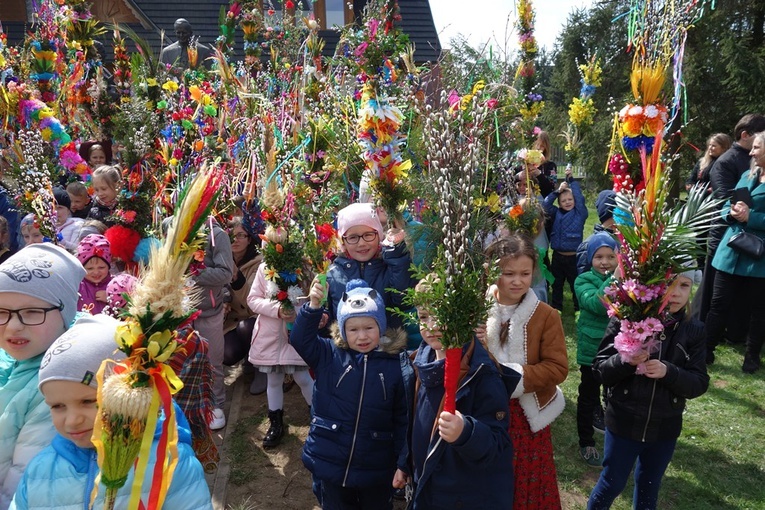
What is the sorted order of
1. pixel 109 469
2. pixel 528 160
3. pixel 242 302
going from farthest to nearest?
pixel 242 302, pixel 528 160, pixel 109 469

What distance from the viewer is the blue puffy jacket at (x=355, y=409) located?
284 cm

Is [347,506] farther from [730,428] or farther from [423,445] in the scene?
[730,428]

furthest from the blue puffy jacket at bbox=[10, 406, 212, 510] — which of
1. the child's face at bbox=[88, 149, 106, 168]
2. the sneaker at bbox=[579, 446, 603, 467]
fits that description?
the child's face at bbox=[88, 149, 106, 168]

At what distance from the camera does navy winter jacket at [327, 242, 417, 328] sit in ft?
11.1

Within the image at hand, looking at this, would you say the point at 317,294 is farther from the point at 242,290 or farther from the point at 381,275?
the point at 242,290

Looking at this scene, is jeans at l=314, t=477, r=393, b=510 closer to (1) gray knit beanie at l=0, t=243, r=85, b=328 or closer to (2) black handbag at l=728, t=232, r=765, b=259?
(1) gray knit beanie at l=0, t=243, r=85, b=328

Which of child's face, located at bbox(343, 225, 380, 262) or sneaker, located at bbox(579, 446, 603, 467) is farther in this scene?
sneaker, located at bbox(579, 446, 603, 467)

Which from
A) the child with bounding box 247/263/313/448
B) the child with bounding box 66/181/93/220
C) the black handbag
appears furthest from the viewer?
the child with bounding box 66/181/93/220

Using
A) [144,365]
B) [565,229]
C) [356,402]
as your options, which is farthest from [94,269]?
[565,229]

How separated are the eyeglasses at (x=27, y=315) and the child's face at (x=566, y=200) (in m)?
5.52

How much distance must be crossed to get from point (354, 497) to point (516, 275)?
4.46ft

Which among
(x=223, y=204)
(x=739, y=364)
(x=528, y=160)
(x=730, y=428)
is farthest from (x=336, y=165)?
(x=739, y=364)

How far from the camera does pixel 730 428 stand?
4.38 meters

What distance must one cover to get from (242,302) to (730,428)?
3.91m
